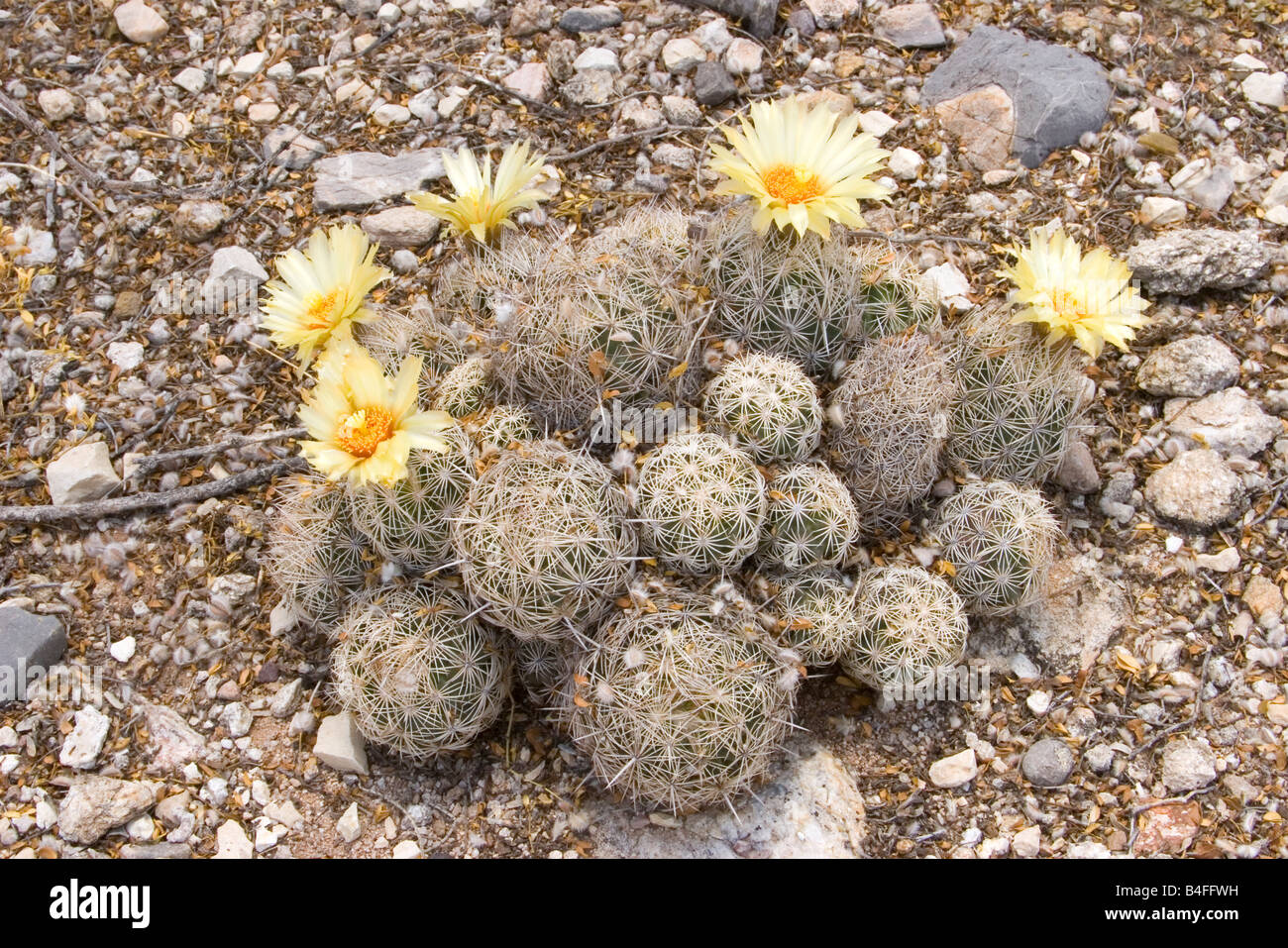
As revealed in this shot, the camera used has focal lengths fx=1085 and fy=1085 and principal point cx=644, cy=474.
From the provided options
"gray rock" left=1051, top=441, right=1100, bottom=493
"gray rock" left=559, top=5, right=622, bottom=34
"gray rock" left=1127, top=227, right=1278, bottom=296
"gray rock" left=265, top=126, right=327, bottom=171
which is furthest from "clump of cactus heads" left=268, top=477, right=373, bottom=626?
"gray rock" left=1127, top=227, right=1278, bottom=296

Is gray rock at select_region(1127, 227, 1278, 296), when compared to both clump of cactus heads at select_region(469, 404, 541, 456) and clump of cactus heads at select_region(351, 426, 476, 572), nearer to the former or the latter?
clump of cactus heads at select_region(469, 404, 541, 456)

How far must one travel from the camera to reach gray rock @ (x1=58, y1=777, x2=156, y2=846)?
9.36ft

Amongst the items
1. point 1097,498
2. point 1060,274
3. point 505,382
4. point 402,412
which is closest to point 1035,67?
point 1060,274

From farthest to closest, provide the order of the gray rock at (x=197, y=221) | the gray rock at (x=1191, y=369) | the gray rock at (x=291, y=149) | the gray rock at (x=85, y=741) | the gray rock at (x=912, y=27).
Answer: the gray rock at (x=912, y=27)
the gray rock at (x=291, y=149)
the gray rock at (x=197, y=221)
the gray rock at (x=1191, y=369)
the gray rock at (x=85, y=741)

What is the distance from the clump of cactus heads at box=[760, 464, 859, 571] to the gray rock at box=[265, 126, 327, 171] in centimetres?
261

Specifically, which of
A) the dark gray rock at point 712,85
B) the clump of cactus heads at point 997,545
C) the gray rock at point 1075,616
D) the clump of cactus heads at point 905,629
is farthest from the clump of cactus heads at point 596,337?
the dark gray rock at point 712,85

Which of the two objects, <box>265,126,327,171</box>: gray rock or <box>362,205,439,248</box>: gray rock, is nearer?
<box>362,205,439,248</box>: gray rock

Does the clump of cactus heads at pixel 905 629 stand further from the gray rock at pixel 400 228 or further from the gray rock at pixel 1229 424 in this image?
the gray rock at pixel 400 228

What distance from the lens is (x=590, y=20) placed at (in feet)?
15.5

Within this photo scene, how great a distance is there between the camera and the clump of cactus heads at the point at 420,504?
2.76 m

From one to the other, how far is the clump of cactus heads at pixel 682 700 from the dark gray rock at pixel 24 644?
1630 millimetres

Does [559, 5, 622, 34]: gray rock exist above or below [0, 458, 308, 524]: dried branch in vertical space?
above

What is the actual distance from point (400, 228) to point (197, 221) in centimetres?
77

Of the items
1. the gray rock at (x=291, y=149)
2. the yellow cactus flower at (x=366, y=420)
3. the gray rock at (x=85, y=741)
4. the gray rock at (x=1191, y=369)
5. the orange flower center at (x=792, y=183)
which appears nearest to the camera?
the yellow cactus flower at (x=366, y=420)
